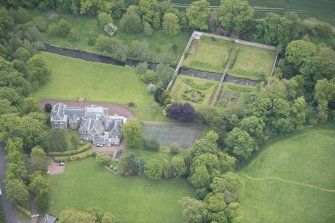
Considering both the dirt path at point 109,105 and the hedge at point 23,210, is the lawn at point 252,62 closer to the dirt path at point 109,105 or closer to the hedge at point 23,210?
the dirt path at point 109,105

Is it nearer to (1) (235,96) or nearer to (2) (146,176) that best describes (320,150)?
(1) (235,96)

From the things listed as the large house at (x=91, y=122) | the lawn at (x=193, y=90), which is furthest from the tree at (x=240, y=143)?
the large house at (x=91, y=122)

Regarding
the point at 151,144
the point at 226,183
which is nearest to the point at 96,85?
the point at 151,144

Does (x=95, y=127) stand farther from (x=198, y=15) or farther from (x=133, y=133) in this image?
(x=198, y=15)

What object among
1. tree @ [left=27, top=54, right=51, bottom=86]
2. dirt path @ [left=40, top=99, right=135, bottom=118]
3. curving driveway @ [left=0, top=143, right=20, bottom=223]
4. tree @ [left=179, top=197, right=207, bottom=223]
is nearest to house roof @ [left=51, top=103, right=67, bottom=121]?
dirt path @ [left=40, top=99, right=135, bottom=118]

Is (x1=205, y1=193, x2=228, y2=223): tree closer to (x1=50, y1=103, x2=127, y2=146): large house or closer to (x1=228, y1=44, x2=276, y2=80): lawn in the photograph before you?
(x1=50, y1=103, x2=127, y2=146): large house

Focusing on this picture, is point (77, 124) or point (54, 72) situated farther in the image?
point (54, 72)

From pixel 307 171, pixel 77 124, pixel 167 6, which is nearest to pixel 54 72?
pixel 77 124
